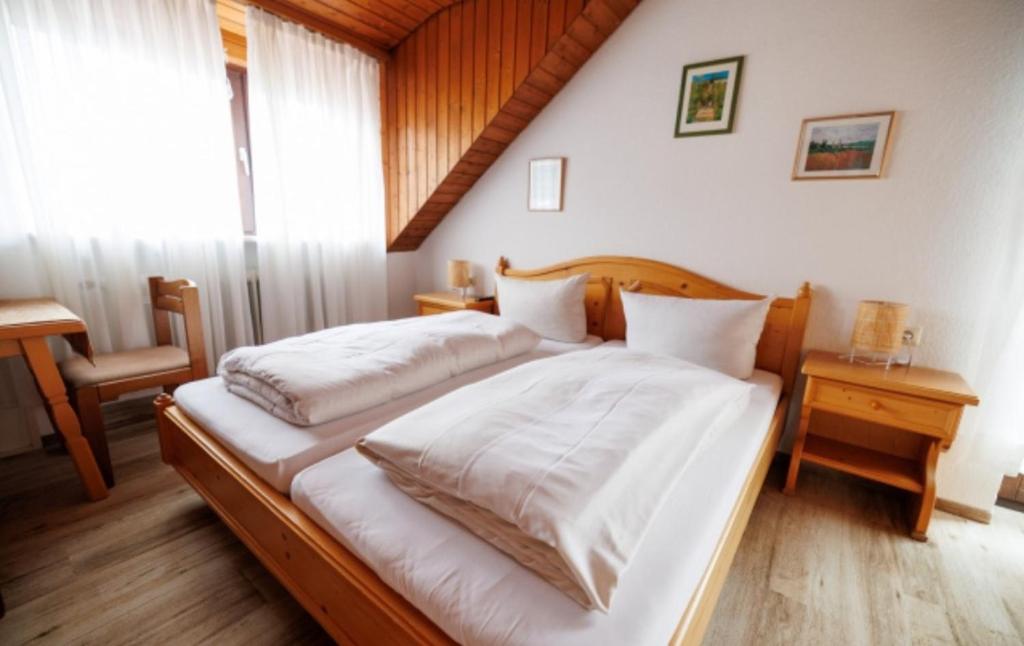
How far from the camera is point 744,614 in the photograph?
1290mm

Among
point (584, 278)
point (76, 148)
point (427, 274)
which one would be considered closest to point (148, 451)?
point (76, 148)

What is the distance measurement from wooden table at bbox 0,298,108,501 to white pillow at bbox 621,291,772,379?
224cm

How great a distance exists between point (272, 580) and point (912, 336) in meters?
2.57

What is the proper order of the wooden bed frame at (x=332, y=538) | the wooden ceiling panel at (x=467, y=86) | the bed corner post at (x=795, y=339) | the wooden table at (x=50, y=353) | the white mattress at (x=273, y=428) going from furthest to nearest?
the wooden ceiling panel at (x=467, y=86)
the bed corner post at (x=795, y=339)
the wooden table at (x=50, y=353)
the white mattress at (x=273, y=428)
the wooden bed frame at (x=332, y=538)

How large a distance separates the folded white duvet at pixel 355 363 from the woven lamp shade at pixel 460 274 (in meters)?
0.97

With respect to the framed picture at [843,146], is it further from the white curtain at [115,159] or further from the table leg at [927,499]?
the white curtain at [115,159]

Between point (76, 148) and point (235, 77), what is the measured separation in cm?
111

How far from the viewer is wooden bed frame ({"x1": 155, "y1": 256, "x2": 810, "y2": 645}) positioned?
0.83m

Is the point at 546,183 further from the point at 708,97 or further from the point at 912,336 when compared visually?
the point at 912,336

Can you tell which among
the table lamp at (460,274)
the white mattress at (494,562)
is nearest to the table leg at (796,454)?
the white mattress at (494,562)

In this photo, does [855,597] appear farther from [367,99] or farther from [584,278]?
[367,99]

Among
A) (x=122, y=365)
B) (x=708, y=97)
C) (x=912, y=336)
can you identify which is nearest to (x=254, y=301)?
(x=122, y=365)

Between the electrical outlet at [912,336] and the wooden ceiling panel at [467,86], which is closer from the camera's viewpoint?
the electrical outlet at [912,336]

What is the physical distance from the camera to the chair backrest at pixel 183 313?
77.2 inches
